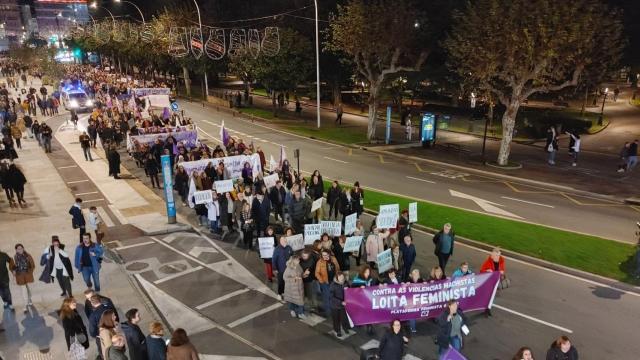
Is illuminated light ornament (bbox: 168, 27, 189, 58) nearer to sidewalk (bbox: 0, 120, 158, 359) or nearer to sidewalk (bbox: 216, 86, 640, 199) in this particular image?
sidewalk (bbox: 0, 120, 158, 359)

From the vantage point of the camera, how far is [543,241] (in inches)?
639

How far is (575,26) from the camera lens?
23.2 metres

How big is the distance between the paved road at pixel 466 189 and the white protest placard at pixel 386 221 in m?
6.81

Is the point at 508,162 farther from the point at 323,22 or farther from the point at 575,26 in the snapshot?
the point at 323,22

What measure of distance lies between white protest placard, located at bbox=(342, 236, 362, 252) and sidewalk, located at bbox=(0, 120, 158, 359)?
5.03m

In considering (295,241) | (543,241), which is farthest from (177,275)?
(543,241)

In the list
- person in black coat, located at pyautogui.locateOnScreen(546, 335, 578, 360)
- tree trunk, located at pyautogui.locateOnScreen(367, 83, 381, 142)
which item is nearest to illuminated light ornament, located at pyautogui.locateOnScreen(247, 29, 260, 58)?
tree trunk, located at pyautogui.locateOnScreen(367, 83, 381, 142)

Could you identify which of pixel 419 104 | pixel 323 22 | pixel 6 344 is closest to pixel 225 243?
pixel 6 344

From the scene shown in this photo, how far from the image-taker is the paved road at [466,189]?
18984mm

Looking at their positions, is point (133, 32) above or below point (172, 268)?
above

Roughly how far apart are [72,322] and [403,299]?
651 centimetres

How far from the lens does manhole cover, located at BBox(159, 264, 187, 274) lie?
46.4 ft

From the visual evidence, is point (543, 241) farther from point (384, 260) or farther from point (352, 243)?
point (352, 243)

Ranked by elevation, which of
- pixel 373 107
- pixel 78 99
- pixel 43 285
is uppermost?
pixel 373 107
